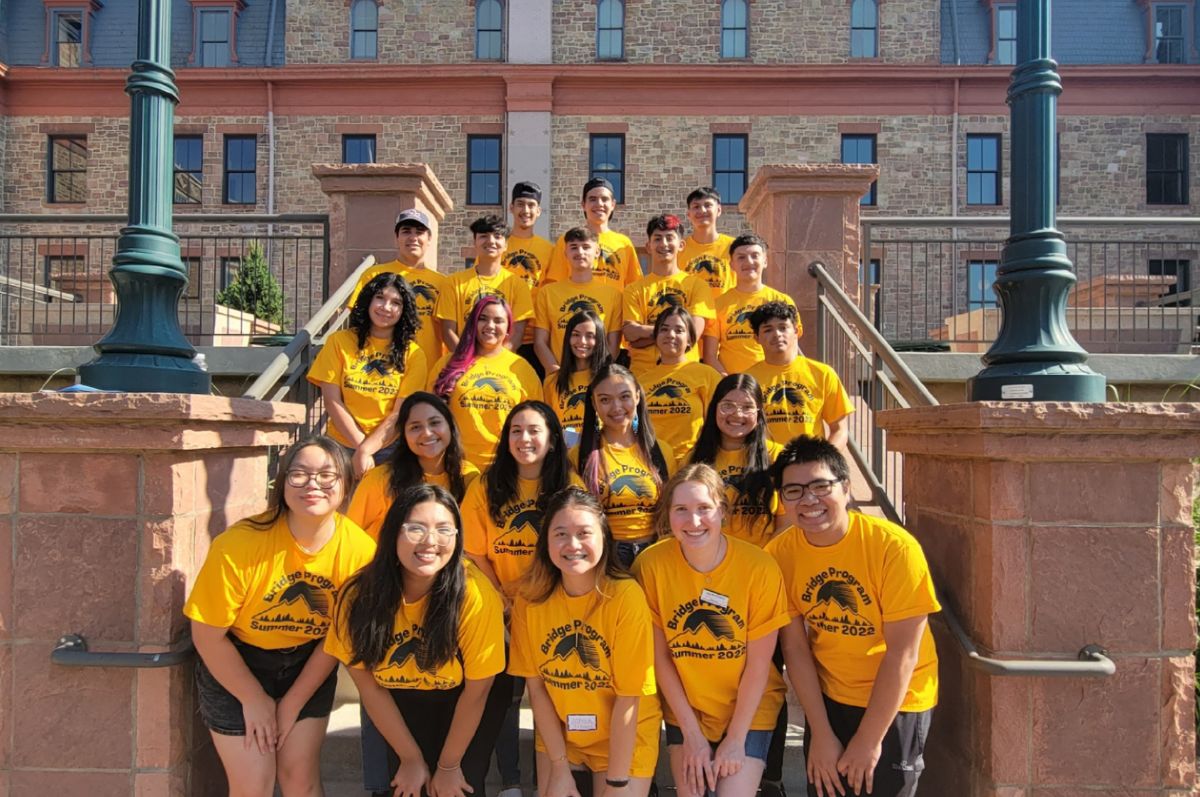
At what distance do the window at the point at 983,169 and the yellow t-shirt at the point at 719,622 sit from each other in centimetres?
2029

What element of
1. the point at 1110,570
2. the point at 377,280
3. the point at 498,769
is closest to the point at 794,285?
the point at 377,280

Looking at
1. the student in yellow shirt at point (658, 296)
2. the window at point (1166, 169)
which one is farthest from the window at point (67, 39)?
the window at point (1166, 169)

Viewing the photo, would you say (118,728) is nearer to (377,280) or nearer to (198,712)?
(198,712)

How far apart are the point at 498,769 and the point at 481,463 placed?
52.9 inches

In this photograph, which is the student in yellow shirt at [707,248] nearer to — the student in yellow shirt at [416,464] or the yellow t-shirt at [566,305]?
the yellow t-shirt at [566,305]

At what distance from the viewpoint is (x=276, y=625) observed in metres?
2.80

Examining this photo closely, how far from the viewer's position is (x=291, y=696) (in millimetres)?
2805

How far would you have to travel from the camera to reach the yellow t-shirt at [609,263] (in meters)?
5.58

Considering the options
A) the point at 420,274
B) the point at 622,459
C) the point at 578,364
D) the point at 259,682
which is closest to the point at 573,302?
the point at 578,364

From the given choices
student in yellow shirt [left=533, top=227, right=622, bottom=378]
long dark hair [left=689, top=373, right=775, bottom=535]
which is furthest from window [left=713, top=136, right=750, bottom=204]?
long dark hair [left=689, top=373, right=775, bottom=535]

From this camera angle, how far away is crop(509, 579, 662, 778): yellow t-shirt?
8.96ft

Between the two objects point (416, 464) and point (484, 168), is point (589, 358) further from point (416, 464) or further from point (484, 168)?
point (484, 168)

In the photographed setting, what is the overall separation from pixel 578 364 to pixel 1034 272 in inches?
80.9

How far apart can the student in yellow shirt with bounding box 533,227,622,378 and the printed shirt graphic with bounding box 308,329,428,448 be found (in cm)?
101
